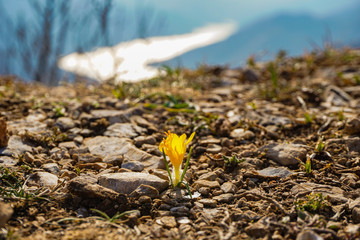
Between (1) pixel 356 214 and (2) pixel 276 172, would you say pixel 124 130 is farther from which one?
(1) pixel 356 214

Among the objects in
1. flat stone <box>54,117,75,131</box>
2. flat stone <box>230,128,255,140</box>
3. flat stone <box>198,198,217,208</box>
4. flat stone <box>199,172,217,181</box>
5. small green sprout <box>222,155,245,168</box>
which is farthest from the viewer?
flat stone <box>54,117,75,131</box>

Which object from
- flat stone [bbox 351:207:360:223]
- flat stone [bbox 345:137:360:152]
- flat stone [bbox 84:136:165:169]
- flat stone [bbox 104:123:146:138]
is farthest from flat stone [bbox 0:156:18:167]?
flat stone [bbox 345:137:360:152]

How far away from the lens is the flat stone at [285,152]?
6.99ft

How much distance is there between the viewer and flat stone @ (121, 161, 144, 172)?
2.03 m

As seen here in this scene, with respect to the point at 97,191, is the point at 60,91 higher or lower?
higher

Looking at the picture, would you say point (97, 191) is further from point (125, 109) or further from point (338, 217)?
point (125, 109)

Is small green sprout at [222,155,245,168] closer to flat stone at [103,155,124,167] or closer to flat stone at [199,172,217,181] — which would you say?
flat stone at [199,172,217,181]

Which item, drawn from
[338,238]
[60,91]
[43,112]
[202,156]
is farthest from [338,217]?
[60,91]

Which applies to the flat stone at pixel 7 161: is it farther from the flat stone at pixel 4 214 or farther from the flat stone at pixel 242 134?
the flat stone at pixel 242 134

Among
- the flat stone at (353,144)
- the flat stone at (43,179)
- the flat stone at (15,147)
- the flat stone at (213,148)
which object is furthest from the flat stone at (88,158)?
the flat stone at (353,144)

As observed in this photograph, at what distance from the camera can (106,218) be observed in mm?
1533

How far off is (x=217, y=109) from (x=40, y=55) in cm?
1051

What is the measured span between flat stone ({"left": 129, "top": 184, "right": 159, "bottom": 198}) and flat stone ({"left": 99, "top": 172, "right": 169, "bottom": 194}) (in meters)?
0.03

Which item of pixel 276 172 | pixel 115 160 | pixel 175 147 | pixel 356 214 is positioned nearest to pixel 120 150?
pixel 115 160
